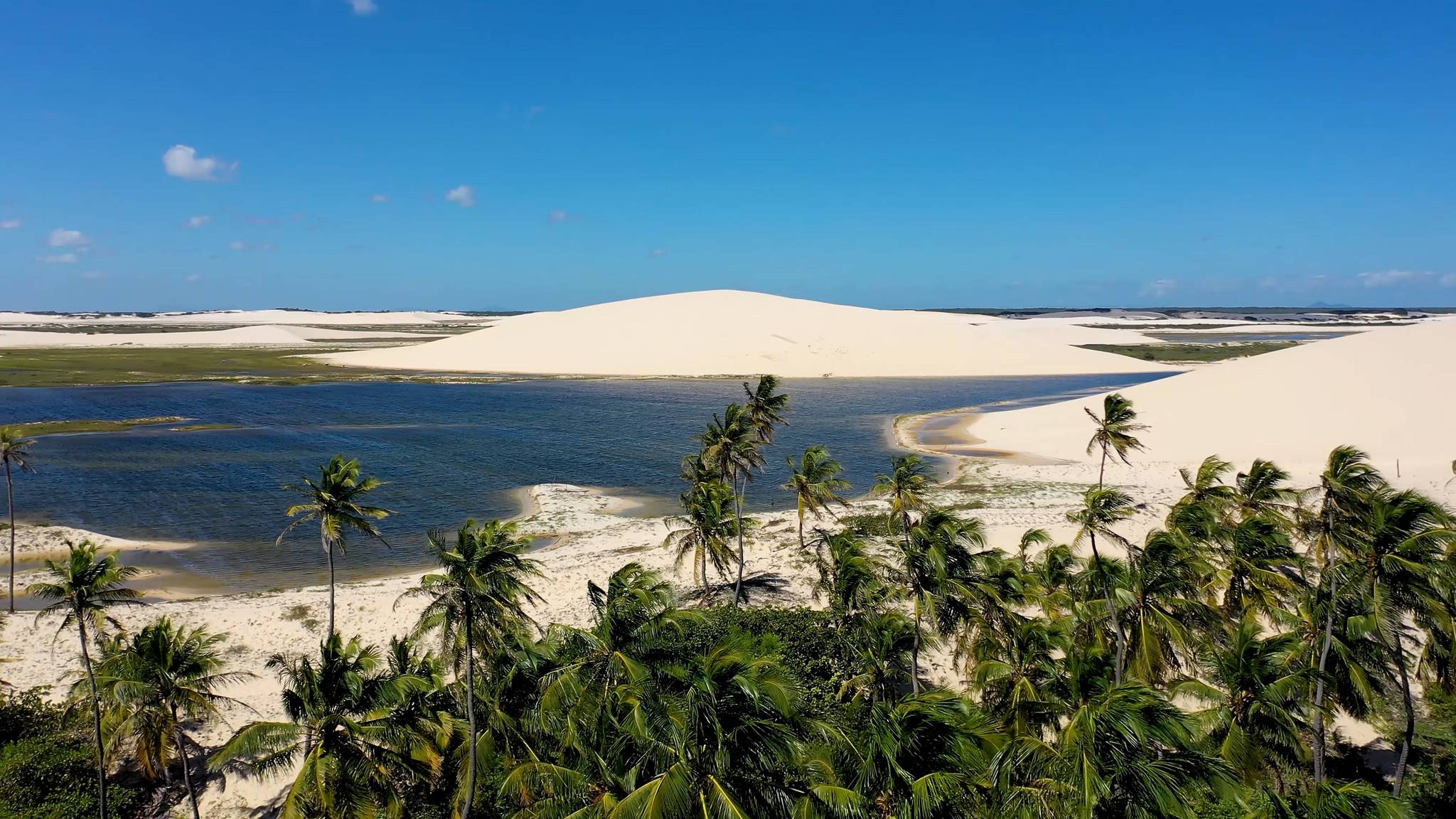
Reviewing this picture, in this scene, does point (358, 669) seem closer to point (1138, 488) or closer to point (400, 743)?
point (400, 743)

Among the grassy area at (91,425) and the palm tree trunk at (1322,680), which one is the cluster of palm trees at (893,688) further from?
the grassy area at (91,425)

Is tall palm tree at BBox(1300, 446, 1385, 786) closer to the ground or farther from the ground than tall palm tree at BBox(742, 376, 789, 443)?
closer to the ground

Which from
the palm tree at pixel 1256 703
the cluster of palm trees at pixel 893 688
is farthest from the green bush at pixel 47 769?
the palm tree at pixel 1256 703

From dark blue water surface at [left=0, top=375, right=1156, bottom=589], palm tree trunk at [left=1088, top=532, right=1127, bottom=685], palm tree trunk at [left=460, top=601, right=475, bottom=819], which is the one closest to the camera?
palm tree trunk at [left=460, top=601, right=475, bottom=819]

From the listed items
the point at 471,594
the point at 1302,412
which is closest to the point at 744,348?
the point at 1302,412

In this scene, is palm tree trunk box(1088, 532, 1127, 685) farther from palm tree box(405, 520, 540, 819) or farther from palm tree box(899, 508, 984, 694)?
palm tree box(405, 520, 540, 819)

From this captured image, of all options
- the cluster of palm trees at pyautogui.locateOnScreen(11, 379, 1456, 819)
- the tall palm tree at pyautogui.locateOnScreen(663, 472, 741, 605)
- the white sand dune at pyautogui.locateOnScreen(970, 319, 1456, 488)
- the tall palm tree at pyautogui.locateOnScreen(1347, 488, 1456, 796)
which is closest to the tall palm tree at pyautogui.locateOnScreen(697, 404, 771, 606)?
the tall palm tree at pyautogui.locateOnScreen(663, 472, 741, 605)

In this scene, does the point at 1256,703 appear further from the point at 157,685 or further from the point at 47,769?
the point at 47,769
